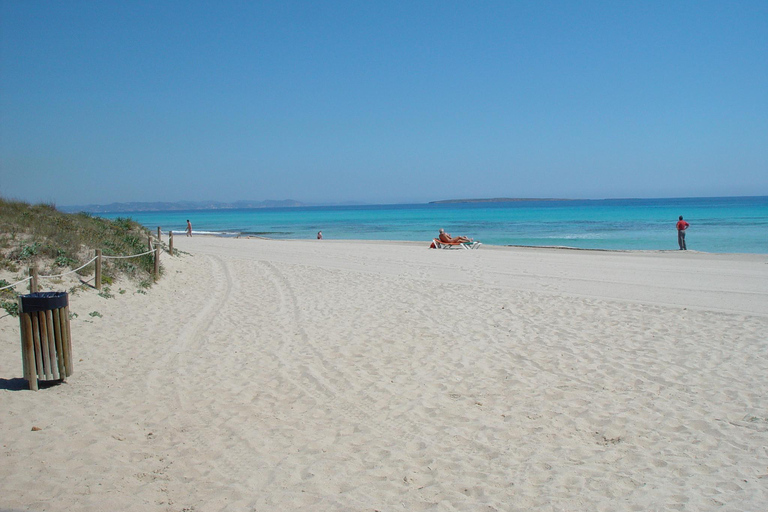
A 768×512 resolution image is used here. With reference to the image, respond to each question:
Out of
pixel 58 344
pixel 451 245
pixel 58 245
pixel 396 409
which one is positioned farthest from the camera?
pixel 451 245

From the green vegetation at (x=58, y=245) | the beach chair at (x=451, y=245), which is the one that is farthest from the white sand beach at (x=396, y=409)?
the beach chair at (x=451, y=245)

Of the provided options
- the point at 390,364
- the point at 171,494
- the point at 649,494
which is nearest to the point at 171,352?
the point at 390,364

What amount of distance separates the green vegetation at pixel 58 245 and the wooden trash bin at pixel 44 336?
3.31 m

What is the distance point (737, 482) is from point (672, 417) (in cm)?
121

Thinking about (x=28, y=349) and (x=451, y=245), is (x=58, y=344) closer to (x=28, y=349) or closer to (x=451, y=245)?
(x=28, y=349)

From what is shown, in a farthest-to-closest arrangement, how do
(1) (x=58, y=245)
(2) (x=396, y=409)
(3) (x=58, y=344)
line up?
(1) (x=58, y=245), (3) (x=58, y=344), (2) (x=396, y=409)

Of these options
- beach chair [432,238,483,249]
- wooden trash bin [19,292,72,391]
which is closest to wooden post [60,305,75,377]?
wooden trash bin [19,292,72,391]

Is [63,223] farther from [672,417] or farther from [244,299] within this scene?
[672,417]

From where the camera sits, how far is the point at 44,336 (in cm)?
535

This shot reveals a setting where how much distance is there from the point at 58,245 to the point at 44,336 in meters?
6.65

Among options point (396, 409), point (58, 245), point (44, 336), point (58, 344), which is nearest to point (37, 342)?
point (44, 336)

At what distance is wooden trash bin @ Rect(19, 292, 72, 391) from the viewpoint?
5.24 metres

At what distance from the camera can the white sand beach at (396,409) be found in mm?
3705

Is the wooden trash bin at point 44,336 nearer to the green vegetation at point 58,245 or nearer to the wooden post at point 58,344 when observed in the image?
the wooden post at point 58,344
